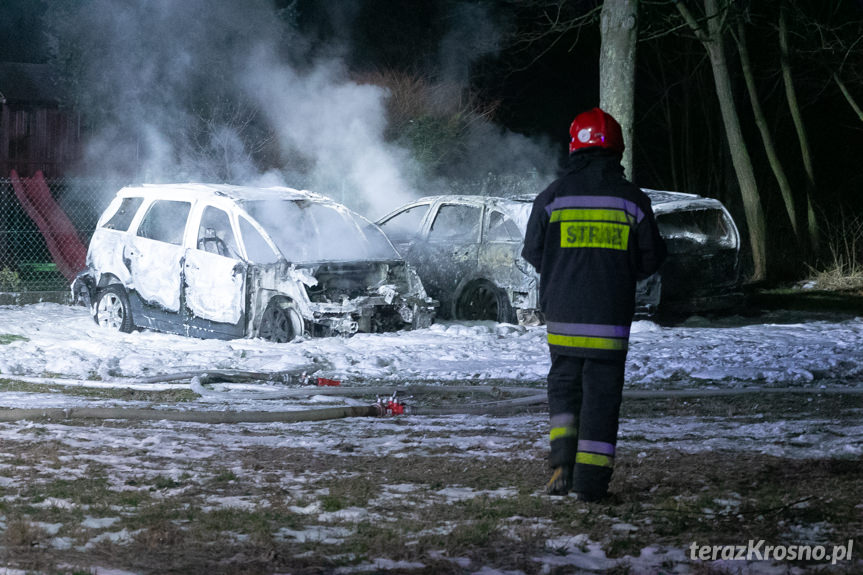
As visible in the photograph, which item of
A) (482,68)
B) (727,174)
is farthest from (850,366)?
(482,68)

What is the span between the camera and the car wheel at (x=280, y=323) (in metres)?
10.7

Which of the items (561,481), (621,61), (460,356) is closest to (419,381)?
(460,356)

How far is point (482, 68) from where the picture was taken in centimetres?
2462

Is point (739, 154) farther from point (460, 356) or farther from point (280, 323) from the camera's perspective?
point (280, 323)

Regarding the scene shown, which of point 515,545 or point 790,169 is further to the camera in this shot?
point 790,169

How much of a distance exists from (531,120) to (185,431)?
69.9 feet

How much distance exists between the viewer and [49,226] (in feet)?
62.3

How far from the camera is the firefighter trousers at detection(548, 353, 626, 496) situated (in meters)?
5.26

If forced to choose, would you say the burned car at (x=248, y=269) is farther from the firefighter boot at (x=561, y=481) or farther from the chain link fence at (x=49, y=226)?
the firefighter boot at (x=561, y=481)

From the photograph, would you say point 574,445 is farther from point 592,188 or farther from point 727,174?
point 727,174

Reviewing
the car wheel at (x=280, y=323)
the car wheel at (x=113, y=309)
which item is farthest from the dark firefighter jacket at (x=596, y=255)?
the car wheel at (x=113, y=309)

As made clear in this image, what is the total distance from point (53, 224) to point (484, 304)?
9.71 m

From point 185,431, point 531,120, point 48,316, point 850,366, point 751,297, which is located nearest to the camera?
point 185,431

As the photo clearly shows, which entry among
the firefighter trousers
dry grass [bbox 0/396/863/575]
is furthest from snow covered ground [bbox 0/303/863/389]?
the firefighter trousers
